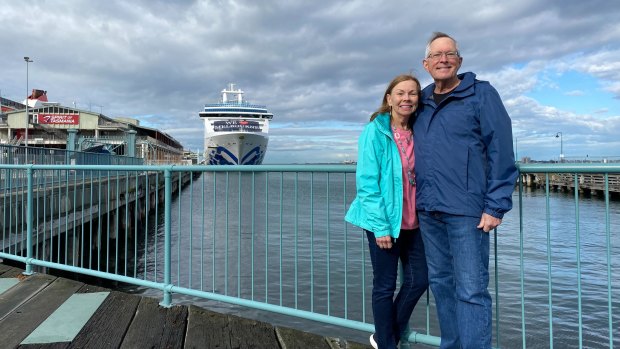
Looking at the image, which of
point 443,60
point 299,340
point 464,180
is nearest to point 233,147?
point 299,340

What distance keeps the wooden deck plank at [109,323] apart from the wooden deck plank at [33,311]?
0.38 meters

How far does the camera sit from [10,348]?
283 cm

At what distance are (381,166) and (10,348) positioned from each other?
272cm

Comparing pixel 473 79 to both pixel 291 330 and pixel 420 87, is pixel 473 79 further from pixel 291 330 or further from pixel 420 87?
pixel 291 330

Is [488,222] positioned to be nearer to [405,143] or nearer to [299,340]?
[405,143]

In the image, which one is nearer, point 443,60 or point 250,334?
point 443,60

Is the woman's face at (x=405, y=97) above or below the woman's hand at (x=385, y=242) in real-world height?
above

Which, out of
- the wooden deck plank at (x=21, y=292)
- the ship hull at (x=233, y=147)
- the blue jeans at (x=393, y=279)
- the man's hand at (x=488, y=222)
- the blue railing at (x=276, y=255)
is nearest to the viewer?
the man's hand at (x=488, y=222)

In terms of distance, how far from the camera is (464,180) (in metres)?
2.21

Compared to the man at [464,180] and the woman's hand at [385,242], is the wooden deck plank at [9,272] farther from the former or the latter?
the man at [464,180]

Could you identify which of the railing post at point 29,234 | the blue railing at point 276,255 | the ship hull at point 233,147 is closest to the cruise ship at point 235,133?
the ship hull at point 233,147

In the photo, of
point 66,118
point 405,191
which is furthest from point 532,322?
point 66,118

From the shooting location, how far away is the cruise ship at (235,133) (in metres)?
57.9

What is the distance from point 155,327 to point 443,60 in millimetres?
2780
